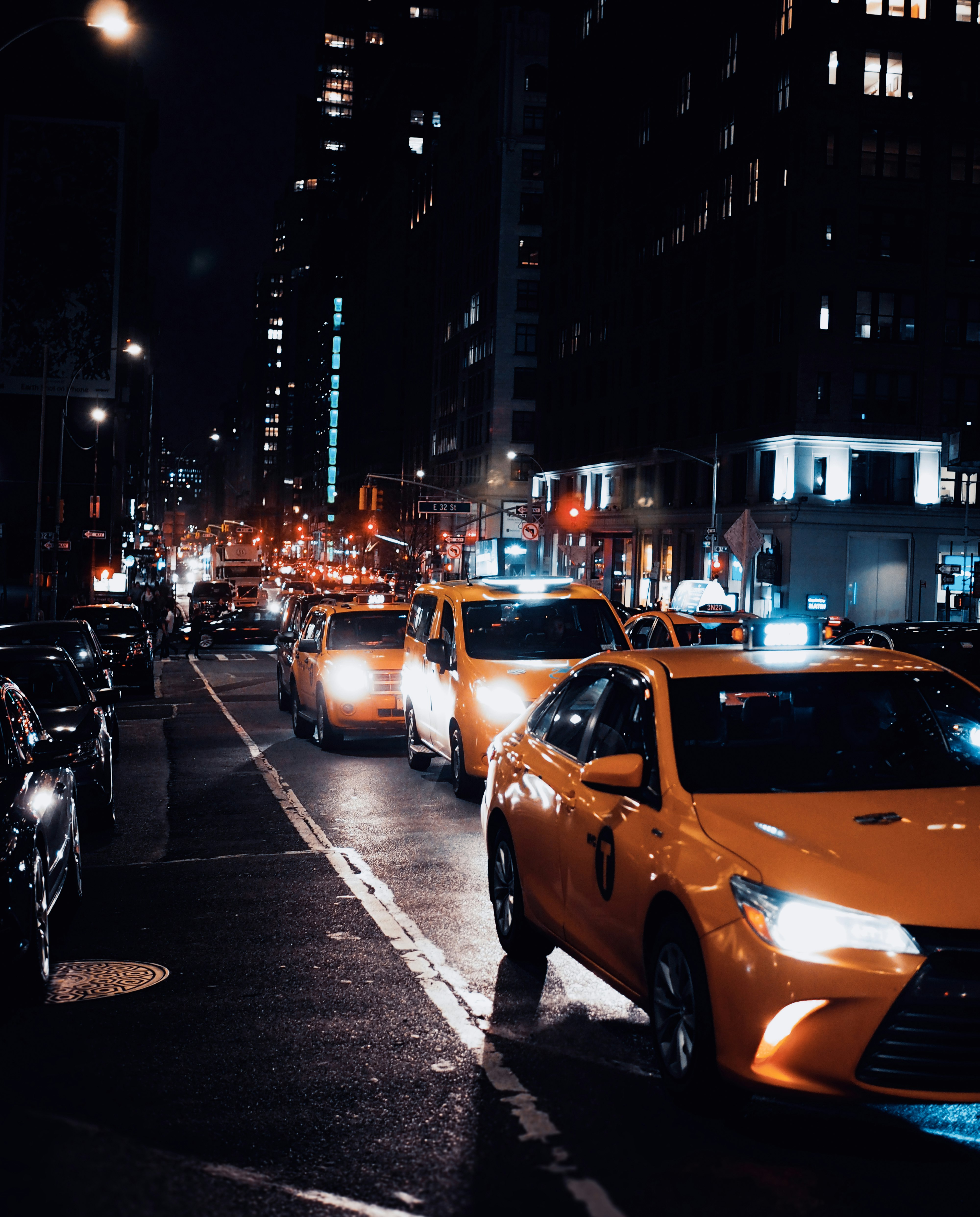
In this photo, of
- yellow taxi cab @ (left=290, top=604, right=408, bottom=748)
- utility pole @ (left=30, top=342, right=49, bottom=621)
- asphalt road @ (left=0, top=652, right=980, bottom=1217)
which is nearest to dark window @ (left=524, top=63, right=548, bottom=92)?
utility pole @ (left=30, top=342, right=49, bottom=621)

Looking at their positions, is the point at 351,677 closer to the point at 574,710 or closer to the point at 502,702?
the point at 502,702

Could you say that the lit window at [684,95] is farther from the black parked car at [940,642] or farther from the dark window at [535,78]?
the black parked car at [940,642]

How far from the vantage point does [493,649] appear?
44.7 feet

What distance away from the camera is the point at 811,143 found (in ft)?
196

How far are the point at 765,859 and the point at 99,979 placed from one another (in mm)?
3880

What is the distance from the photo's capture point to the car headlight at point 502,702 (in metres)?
12.7

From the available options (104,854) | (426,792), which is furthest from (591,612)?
(104,854)

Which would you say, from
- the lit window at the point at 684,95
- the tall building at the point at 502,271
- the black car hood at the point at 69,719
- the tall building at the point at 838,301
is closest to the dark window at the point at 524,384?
the tall building at the point at 502,271

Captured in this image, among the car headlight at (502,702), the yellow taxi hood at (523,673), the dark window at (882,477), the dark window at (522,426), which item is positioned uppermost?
the dark window at (522,426)

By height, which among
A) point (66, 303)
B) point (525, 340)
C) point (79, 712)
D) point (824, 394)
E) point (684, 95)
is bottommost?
point (79, 712)

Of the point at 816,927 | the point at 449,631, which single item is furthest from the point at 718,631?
the point at 816,927

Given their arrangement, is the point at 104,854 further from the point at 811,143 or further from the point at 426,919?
the point at 811,143

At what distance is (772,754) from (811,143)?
5876 cm

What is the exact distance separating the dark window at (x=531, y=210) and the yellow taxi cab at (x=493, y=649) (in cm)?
9961
